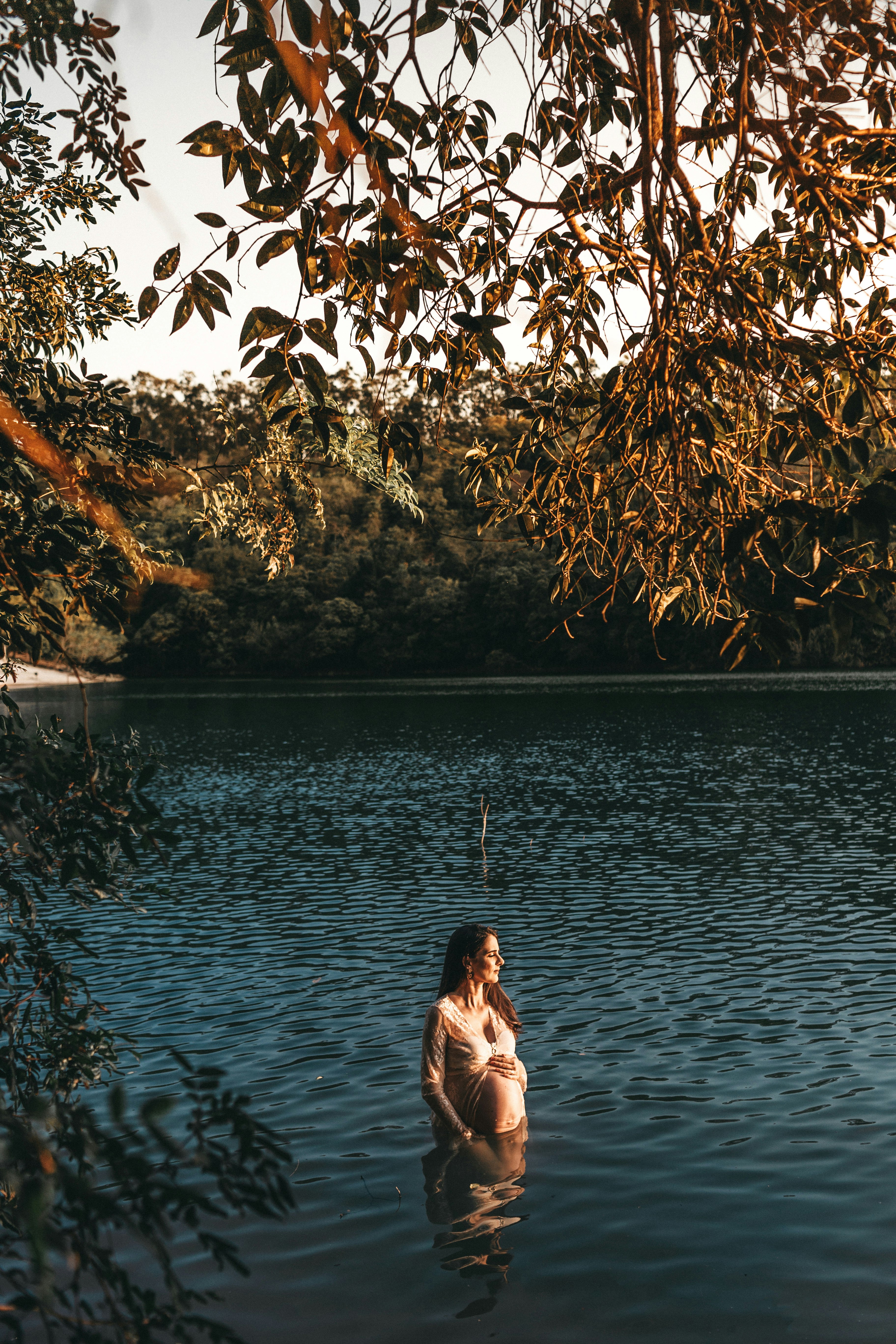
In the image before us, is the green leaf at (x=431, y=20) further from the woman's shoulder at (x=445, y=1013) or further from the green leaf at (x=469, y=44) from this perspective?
the woman's shoulder at (x=445, y=1013)

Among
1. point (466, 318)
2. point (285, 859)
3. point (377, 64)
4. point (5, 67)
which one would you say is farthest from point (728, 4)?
point (285, 859)

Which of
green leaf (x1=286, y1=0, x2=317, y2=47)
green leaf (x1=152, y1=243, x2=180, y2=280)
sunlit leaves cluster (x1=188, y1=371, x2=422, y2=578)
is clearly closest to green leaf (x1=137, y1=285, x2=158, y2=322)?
green leaf (x1=152, y1=243, x2=180, y2=280)

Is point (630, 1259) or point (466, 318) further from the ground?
point (466, 318)

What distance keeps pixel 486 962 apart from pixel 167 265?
483 cm

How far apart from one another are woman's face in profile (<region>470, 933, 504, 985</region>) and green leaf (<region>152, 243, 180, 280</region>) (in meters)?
4.68

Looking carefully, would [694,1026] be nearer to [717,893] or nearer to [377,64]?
[717,893]

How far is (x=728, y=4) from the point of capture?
5234mm

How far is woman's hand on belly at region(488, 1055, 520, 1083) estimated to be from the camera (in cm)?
779

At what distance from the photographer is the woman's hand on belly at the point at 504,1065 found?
25.6 ft

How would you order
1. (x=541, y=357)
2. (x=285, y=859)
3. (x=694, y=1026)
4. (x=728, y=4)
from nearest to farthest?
(x=728, y=4), (x=541, y=357), (x=694, y=1026), (x=285, y=859)

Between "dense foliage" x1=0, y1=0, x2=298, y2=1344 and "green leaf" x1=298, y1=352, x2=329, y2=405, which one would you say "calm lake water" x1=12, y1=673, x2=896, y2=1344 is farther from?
"green leaf" x1=298, y1=352, x2=329, y2=405

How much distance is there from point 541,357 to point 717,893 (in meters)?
14.3

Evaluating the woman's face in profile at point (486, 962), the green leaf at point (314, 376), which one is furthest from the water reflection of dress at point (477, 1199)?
the green leaf at point (314, 376)

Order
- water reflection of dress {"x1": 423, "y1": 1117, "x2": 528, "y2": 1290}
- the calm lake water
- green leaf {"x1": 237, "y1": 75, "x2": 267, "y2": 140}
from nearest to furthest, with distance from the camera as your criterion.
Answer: green leaf {"x1": 237, "y1": 75, "x2": 267, "y2": 140}
the calm lake water
water reflection of dress {"x1": 423, "y1": 1117, "x2": 528, "y2": 1290}
